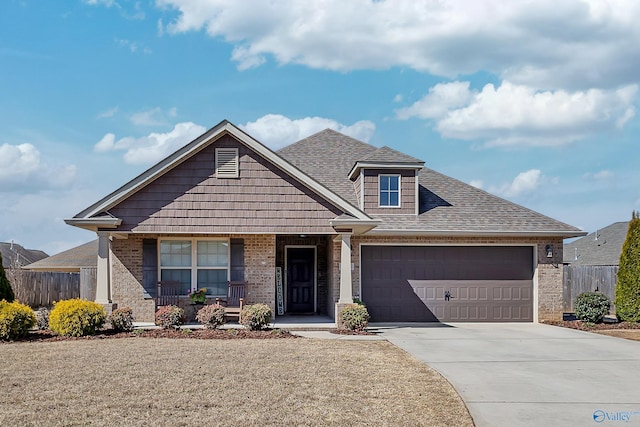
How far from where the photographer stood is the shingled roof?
18.6 meters

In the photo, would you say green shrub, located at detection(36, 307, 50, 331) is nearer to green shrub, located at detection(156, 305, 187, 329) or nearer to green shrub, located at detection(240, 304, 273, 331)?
green shrub, located at detection(156, 305, 187, 329)

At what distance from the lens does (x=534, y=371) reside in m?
10.6

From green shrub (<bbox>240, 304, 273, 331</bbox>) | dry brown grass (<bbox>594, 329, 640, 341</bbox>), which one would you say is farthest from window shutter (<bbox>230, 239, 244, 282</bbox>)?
dry brown grass (<bbox>594, 329, 640, 341</bbox>)

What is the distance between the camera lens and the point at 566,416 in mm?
7664

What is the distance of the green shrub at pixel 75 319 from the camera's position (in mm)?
14523

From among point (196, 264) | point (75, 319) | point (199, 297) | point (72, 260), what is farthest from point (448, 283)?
point (72, 260)

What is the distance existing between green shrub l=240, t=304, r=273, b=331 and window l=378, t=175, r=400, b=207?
19.0 ft

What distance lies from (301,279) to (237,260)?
3.19 m

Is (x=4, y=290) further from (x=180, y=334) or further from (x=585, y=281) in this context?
(x=585, y=281)

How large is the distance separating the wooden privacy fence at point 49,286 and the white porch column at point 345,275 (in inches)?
467

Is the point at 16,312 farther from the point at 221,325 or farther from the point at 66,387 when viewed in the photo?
the point at 66,387

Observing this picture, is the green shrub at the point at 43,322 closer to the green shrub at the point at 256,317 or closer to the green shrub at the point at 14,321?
the green shrub at the point at 14,321

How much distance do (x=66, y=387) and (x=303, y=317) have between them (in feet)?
35.2

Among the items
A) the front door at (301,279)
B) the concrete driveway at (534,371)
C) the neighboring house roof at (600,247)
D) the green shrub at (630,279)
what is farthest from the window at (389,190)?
the neighboring house roof at (600,247)
